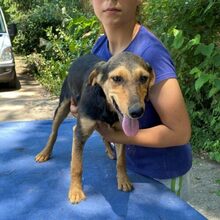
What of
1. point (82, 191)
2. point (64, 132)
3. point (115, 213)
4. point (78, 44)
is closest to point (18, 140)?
point (64, 132)

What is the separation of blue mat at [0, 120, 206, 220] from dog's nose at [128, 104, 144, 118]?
0.55 meters

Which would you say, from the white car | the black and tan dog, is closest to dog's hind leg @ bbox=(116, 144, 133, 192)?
the black and tan dog

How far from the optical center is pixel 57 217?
2.06 m

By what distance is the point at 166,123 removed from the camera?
2100 millimetres

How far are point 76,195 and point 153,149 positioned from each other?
0.50 m

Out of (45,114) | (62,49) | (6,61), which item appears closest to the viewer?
(45,114)

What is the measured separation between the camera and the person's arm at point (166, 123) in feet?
6.70

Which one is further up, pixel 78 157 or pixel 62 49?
pixel 78 157

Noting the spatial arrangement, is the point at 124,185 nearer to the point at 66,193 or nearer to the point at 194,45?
the point at 66,193

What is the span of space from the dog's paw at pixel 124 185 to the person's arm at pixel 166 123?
0.29 metres

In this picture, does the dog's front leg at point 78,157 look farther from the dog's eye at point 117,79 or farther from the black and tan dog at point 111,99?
the dog's eye at point 117,79

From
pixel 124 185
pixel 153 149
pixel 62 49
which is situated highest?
pixel 153 149

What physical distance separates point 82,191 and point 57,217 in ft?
0.87

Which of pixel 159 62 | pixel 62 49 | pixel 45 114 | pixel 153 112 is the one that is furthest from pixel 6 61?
pixel 159 62
